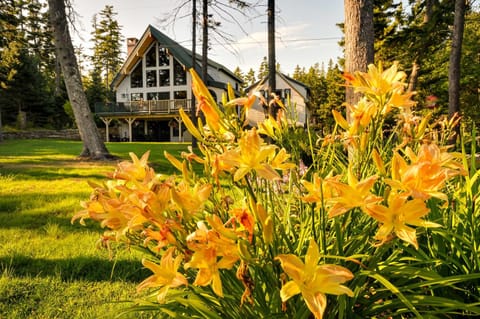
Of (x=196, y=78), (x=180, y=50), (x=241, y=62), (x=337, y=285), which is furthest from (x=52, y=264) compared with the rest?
(x=180, y=50)

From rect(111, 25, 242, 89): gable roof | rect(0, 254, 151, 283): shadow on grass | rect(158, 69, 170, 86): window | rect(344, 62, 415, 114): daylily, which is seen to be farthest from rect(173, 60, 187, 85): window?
rect(344, 62, 415, 114): daylily

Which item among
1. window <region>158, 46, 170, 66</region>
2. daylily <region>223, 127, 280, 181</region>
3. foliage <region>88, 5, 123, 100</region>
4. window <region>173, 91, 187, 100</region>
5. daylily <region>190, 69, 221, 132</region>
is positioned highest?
foliage <region>88, 5, 123, 100</region>

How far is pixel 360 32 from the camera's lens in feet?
10.7

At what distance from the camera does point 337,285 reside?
1.85 feet

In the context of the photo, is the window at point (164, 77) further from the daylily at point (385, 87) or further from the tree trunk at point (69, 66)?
the daylily at point (385, 87)

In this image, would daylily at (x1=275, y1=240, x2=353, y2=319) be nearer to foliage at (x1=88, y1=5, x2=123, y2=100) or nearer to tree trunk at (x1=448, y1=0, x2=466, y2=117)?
tree trunk at (x1=448, y1=0, x2=466, y2=117)

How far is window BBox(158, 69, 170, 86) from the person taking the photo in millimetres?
21652

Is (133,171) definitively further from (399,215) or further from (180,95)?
(180,95)

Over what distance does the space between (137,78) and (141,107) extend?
2.50 metres

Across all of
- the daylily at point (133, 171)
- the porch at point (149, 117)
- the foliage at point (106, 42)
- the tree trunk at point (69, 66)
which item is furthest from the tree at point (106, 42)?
the daylily at point (133, 171)

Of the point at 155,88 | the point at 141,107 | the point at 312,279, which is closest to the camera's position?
the point at 312,279

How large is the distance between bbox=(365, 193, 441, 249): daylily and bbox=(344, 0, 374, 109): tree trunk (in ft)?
9.54

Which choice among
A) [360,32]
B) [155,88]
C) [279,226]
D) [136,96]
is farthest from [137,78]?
[279,226]

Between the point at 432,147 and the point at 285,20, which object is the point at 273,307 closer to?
the point at 432,147
